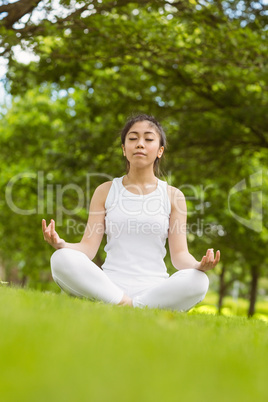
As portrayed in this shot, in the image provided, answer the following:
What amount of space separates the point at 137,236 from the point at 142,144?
103 cm

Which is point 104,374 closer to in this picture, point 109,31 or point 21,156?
point 109,31

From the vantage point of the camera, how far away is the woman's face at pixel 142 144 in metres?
5.37

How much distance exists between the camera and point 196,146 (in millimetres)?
12086

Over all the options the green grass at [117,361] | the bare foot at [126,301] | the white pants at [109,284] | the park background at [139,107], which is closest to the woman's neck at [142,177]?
the white pants at [109,284]

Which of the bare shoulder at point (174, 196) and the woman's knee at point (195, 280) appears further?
the bare shoulder at point (174, 196)

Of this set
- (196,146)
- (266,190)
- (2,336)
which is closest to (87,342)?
(2,336)

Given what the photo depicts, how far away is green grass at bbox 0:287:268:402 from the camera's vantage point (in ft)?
4.93

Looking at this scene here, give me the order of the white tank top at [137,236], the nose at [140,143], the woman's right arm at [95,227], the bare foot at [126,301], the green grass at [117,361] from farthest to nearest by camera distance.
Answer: the nose at [140,143] < the woman's right arm at [95,227] < the white tank top at [137,236] < the bare foot at [126,301] < the green grass at [117,361]

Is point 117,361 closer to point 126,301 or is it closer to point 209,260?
point 209,260

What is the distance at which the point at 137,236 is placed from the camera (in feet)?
17.0

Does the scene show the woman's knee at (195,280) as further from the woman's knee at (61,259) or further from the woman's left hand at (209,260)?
the woman's knee at (61,259)

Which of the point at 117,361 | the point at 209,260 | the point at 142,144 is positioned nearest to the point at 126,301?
the point at 209,260

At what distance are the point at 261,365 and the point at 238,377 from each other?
0.94ft

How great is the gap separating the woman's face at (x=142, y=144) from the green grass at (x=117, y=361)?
2740 mm
